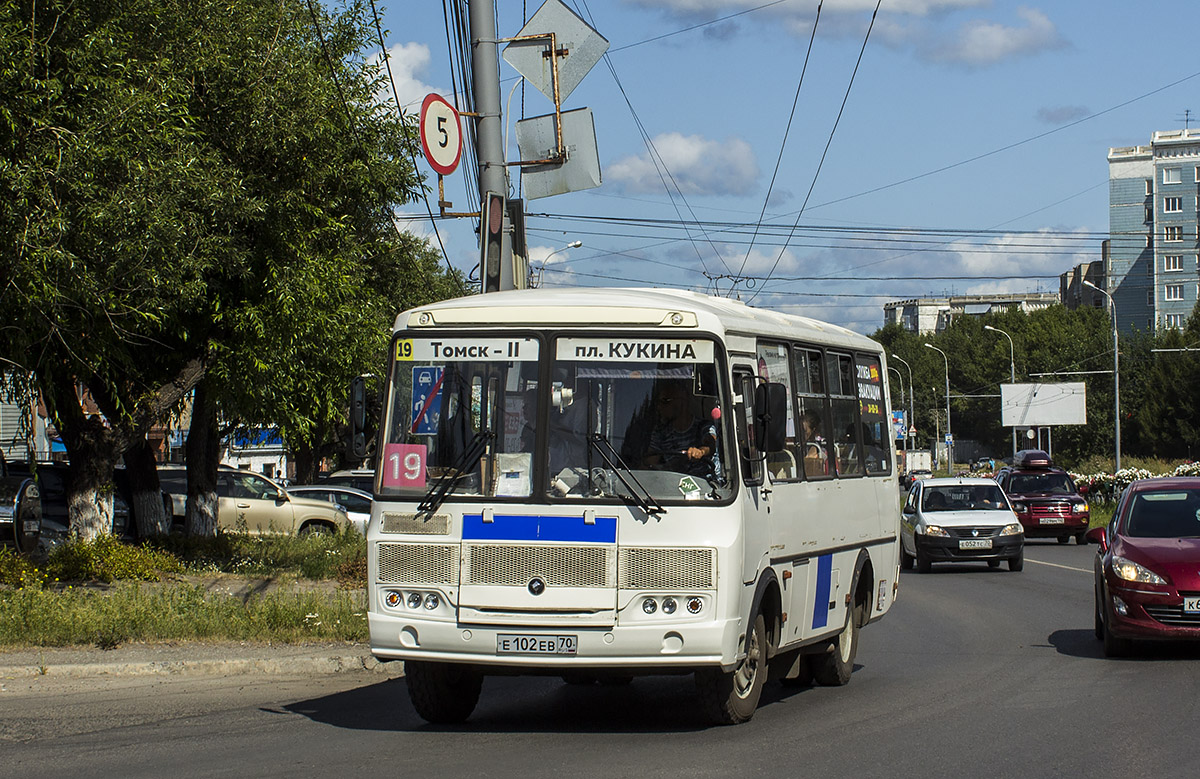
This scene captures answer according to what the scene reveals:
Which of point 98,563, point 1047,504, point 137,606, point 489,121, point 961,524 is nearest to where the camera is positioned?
point 137,606

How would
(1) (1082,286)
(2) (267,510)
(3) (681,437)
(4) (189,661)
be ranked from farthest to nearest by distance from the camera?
1. (1) (1082,286)
2. (2) (267,510)
3. (4) (189,661)
4. (3) (681,437)

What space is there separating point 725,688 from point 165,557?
1354cm

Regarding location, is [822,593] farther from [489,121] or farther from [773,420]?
[489,121]

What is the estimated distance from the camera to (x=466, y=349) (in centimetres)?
920

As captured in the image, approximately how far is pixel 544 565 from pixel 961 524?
18.4 m

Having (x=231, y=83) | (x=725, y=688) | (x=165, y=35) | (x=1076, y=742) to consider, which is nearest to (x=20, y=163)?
(x=165, y=35)

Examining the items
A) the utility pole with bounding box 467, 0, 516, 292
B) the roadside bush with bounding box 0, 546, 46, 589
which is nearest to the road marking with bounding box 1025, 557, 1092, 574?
the utility pole with bounding box 467, 0, 516, 292

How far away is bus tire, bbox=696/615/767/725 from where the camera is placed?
894cm

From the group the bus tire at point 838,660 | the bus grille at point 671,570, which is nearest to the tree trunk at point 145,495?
the bus tire at point 838,660

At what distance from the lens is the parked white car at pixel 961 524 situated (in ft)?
83.5

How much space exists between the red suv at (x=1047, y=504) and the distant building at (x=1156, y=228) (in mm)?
82373

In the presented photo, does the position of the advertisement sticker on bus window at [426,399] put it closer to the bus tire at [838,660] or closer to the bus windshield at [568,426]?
the bus windshield at [568,426]

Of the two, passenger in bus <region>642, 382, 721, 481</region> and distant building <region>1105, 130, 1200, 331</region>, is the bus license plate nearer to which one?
passenger in bus <region>642, 382, 721, 481</region>

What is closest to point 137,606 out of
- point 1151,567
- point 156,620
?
point 156,620
